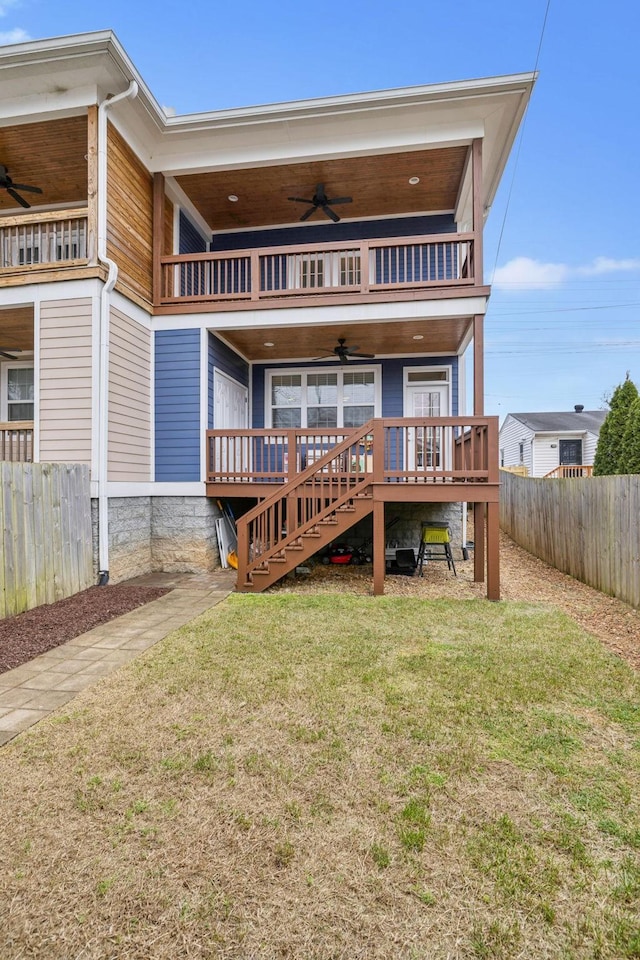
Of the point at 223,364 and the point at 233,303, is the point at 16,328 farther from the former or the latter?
the point at 233,303

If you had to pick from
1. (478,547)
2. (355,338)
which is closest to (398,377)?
(355,338)

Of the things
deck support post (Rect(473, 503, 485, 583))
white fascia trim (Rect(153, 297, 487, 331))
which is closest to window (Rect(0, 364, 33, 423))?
white fascia trim (Rect(153, 297, 487, 331))

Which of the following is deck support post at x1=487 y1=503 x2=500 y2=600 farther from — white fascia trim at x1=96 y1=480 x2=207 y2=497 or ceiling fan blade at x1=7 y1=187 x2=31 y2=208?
ceiling fan blade at x1=7 y1=187 x2=31 y2=208

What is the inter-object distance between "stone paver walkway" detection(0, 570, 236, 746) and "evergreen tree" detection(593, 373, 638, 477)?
25.5 ft

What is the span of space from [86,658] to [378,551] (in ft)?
11.7

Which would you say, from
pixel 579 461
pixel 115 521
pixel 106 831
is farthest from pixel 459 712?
pixel 579 461

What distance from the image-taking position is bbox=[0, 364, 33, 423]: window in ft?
30.1

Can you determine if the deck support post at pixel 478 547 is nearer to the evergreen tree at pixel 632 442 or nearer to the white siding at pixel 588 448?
the evergreen tree at pixel 632 442

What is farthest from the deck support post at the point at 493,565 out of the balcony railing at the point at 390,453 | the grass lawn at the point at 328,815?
the grass lawn at the point at 328,815

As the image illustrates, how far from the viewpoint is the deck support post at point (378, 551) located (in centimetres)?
611

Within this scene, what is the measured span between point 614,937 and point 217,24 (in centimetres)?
1841

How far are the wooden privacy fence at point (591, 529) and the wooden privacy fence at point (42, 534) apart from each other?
6831mm

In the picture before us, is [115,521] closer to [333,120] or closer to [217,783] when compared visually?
[217,783]

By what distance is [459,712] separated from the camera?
2996 millimetres
